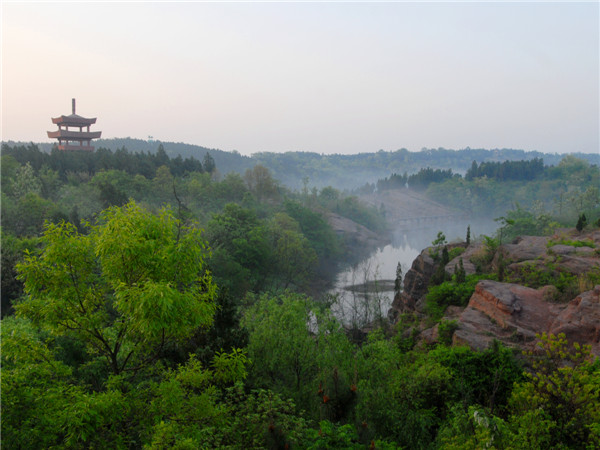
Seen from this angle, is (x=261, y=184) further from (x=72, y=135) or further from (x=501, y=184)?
(x=501, y=184)

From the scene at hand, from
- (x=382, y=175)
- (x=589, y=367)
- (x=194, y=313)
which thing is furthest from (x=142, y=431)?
(x=382, y=175)

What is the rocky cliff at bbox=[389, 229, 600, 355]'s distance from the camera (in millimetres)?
13555

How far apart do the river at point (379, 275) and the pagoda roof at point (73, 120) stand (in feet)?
126

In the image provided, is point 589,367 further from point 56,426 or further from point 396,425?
point 56,426

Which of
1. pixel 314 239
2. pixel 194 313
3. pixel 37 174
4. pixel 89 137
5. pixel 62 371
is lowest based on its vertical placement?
pixel 314 239

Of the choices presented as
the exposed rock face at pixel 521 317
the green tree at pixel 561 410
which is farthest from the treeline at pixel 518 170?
the green tree at pixel 561 410

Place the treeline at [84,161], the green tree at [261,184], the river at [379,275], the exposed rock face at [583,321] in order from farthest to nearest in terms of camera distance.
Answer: the green tree at [261,184] → the treeline at [84,161] → the river at [379,275] → the exposed rock face at [583,321]

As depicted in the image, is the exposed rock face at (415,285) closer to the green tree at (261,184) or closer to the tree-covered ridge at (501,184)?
the green tree at (261,184)

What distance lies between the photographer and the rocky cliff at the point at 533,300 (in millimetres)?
13555

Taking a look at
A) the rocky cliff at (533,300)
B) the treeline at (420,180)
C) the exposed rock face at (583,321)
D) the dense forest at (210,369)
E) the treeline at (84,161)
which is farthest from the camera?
the treeline at (420,180)

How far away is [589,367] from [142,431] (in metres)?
10.0

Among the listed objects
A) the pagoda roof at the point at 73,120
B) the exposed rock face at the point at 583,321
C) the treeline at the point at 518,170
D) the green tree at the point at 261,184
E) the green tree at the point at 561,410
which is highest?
the pagoda roof at the point at 73,120

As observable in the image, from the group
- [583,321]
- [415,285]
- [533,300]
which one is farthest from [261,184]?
[583,321]

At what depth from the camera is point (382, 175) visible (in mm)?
197625
